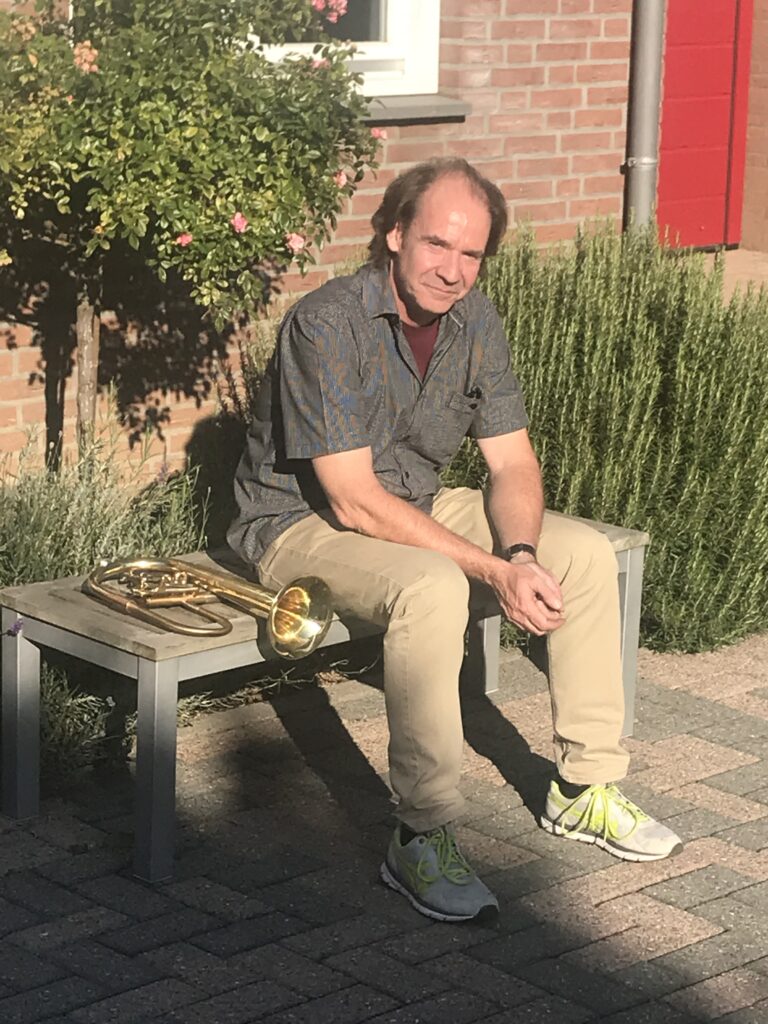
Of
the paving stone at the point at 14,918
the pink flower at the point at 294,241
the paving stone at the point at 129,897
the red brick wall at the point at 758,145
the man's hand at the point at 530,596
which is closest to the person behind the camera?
the paving stone at the point at 14,918

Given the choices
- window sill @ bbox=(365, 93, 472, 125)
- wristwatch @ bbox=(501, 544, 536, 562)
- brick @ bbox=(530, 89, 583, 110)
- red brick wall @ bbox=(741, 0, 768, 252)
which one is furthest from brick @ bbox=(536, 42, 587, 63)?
wristwatch @ bbox=(501, 544, 536, 562)

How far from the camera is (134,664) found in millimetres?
4262

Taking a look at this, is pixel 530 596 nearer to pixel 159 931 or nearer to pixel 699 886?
pixel 699 886

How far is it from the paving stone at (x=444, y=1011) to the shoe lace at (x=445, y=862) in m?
0.40

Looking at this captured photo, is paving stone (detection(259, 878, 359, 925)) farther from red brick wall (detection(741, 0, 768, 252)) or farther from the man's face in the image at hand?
red brick wall (detection(741, 0, 768, 252))

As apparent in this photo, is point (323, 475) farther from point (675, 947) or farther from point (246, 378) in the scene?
point (246, 378)

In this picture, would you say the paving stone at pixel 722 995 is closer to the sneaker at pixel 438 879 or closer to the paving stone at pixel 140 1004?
the sneaker at pixel 438 879

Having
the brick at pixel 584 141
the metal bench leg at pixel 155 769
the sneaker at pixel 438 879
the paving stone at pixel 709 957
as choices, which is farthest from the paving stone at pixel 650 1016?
the brick at pixel 584 141

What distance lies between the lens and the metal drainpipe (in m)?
8.30

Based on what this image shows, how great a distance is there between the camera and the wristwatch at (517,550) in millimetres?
4582

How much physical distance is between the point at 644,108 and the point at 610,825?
4.67 m

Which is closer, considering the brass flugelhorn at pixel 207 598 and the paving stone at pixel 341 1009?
the paving stone at pixel 341 1009

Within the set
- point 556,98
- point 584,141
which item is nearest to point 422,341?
point 556,98

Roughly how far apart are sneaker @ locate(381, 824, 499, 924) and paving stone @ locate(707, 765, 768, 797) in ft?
3.28
